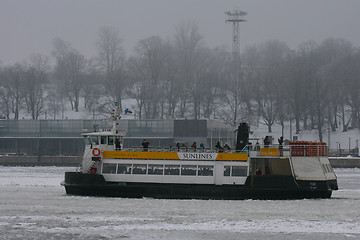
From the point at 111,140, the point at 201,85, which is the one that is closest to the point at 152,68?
the point at 201,85

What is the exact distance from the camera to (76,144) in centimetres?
9444

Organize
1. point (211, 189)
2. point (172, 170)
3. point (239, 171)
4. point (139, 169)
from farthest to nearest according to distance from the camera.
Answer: point (139, 169)
point (172, 170)
point (239, 171)
point (211, 189)

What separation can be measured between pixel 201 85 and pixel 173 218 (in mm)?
87727

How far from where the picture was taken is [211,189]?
41375 millimetres

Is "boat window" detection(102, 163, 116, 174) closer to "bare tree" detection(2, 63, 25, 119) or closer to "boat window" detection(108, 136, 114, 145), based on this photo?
"boat window" detection(108, 136, 114, 145)

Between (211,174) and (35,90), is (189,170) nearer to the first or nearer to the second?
(211,174)

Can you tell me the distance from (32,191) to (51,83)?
102034 mm

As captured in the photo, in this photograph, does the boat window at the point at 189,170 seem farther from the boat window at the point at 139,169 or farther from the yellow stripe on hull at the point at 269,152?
the yellow stripe on hull at the point at 269,152

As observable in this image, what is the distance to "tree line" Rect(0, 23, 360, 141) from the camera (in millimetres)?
109062

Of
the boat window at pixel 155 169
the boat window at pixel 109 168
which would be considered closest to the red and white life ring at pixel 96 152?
the boat window at pixel 109 168

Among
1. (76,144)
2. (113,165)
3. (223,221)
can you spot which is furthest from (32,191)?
(76,144)

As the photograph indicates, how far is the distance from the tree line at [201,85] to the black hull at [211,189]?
58.8m

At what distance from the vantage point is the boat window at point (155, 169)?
42.2 m

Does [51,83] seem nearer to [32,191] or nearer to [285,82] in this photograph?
[285,82]
